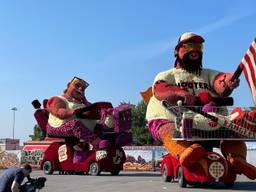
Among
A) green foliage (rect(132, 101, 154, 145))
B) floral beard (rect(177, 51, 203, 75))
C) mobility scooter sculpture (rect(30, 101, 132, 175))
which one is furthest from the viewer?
green foliage (rect(132, 101, 154, 145))

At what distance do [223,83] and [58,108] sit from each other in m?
8.63

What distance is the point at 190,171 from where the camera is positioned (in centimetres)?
1413

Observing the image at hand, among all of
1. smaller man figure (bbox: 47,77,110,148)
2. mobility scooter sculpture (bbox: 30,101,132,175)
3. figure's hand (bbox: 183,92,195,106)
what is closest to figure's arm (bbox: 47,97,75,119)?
smaller man figure (bbox: 47,77,110,148)

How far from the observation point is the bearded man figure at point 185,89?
1469 cm

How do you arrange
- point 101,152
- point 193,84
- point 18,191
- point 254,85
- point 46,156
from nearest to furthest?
point 18,191, point 254,85, point 193,84, point 101,152, point 46,156

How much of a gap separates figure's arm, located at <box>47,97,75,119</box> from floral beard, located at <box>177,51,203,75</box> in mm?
6980

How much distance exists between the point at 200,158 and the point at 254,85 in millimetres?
2322

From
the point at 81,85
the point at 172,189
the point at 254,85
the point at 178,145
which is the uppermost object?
the point at 81,85

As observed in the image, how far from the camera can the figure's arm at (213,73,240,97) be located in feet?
49.3

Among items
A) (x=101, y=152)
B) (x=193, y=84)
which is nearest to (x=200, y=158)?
(x=193, y=84)

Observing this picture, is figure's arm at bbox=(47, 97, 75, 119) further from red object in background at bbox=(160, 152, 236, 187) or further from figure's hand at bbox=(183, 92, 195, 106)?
red object in background at bbox=(160, 152, 236, 187)

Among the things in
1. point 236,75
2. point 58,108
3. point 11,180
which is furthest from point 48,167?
point 11,180

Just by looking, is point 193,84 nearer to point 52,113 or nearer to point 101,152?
point 101,152

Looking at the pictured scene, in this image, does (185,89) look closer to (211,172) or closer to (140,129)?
(211,172)
